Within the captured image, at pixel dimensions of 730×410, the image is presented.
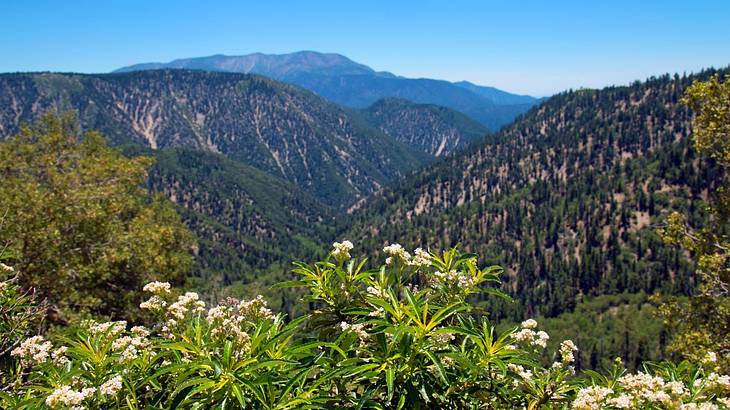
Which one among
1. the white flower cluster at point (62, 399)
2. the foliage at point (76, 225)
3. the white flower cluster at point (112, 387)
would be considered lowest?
the foliage at point (76, 225)

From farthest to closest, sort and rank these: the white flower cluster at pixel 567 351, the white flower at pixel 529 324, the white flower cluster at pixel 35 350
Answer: the white flower at pixel 529 324 < the white flower cluster at pixel 35 350 < the white flower cluster at pixel 567 351

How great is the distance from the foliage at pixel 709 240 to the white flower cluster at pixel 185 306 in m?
18.7

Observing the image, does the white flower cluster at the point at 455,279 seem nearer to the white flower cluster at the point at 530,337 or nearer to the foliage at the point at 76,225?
the white flower cluster at the point at 530,337

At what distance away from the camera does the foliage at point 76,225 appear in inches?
992

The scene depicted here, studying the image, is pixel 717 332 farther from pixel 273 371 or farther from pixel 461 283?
pixel 273 371

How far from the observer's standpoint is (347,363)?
16.9ft

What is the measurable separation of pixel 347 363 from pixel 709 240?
66.4 feet

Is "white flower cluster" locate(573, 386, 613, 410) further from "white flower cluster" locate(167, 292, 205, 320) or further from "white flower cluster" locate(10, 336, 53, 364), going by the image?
"white flower cluster" locate(10, 336, 53, 364)

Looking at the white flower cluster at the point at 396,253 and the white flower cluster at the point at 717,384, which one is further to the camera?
the white flower cluster at the point at 396,253

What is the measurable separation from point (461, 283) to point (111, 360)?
4879mm

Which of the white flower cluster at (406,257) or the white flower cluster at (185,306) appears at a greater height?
the white flower cluster at (406,257)

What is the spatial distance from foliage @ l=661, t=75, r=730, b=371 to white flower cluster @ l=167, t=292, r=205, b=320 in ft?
61.2

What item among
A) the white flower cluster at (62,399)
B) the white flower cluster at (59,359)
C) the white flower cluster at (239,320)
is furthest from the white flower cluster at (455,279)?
the white flower cluster at (59,359)

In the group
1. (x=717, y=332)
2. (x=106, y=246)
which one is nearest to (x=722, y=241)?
(x=717, y=332)
